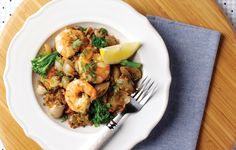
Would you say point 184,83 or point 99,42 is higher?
point 99,42

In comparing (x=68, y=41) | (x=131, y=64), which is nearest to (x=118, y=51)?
(x=131, y=64)

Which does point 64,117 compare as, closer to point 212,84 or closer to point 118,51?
point 118,51

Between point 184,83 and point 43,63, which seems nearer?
→ point 43,63

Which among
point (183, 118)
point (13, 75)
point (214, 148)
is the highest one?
point (13, 75)

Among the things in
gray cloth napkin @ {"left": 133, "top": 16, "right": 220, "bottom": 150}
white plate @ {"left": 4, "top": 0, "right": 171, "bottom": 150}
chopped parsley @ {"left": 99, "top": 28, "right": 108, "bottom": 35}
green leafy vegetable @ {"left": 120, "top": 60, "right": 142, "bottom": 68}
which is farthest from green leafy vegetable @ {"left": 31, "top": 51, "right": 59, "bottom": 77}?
gray cloth napkin @ {"left": 133, "top": 16, "right": 220, "bottom": 150}

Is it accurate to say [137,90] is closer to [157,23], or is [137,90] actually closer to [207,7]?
[157,23]

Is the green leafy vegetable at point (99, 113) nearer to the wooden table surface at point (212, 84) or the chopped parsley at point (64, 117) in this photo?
the chopped parsley at point (64, 117)

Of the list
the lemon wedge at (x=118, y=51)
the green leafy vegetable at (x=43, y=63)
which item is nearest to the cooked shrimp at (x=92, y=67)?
the lemon wedge at (x=118, y=51)

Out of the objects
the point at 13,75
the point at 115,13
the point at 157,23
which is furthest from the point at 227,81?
the point at 13,75

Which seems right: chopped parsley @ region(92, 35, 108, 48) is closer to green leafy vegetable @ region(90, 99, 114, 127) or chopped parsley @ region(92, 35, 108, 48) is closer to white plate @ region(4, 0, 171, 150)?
white plate @ region(4, 0, 171, 150)
